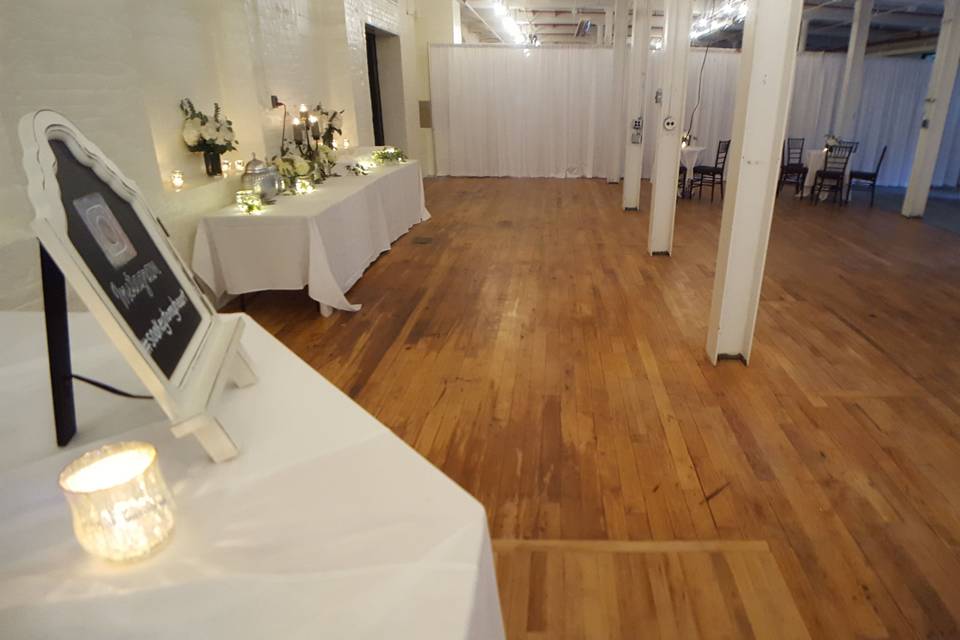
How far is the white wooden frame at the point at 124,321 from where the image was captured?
69cm

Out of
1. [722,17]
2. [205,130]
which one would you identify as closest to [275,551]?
[205,130]

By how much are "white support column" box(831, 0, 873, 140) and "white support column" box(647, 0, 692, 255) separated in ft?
16.5

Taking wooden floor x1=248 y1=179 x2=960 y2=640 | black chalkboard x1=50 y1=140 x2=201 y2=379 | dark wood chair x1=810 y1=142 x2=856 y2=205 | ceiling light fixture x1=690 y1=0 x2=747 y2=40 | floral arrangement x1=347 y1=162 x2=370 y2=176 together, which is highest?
ceiling light fixture x1=690 y1=0 x2=747 y2=40

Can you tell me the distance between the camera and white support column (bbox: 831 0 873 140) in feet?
Answer: 25.3

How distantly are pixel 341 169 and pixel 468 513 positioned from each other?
544 centimetres

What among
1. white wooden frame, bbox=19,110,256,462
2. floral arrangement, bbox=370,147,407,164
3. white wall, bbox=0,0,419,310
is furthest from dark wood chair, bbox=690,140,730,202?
white wooden frame, bbox=19,110,256,462

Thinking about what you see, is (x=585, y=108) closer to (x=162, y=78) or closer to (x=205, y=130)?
(x=205, y=130)

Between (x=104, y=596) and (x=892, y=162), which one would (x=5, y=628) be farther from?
(x=892, y=162)

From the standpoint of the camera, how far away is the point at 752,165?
2.66 meters

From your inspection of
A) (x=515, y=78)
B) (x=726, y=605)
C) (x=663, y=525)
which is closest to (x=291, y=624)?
(x=726, y=605)

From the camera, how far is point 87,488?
75cm

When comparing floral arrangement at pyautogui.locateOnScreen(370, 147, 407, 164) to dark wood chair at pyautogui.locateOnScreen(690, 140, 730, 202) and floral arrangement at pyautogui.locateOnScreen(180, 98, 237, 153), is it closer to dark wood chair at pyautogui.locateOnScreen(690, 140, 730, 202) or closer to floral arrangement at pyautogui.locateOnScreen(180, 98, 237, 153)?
floral arrangement at pyautogui.locateOnScreen(180, 98, 237, 153)

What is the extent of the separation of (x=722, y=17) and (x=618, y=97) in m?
2.04

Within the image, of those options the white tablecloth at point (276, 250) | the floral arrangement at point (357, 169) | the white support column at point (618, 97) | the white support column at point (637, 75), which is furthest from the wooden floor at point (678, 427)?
the white support column at point (618, 97)
